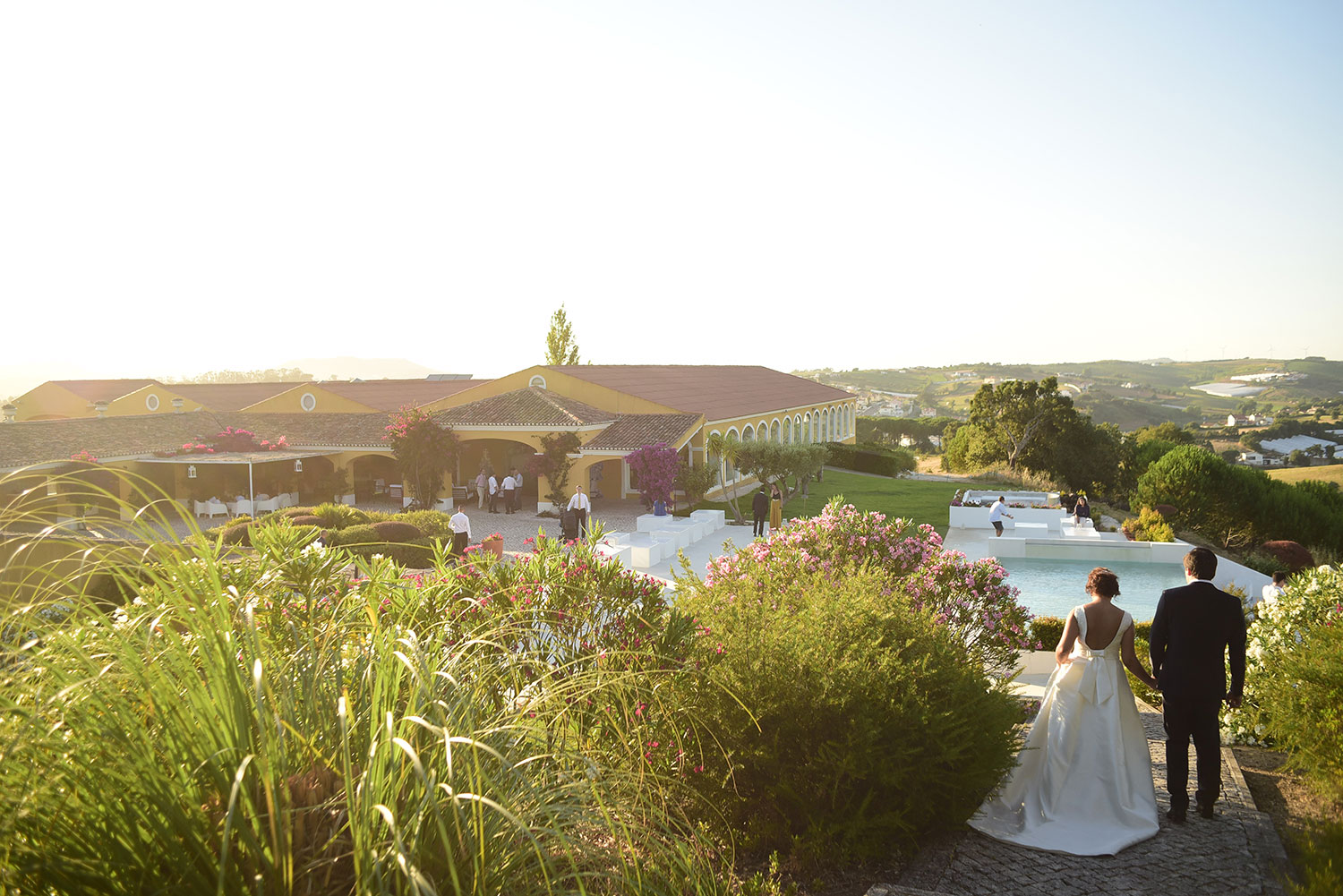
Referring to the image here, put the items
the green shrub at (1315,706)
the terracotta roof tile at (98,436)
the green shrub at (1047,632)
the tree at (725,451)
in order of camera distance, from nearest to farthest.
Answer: the green shrub at (1315,706), the green shrub at (1047,632), the terracotta roof tile at (98,436), the tree at (725,451)

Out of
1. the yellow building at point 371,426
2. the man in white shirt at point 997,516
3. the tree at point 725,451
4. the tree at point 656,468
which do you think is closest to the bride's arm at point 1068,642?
the man in white shirt at point 997,516

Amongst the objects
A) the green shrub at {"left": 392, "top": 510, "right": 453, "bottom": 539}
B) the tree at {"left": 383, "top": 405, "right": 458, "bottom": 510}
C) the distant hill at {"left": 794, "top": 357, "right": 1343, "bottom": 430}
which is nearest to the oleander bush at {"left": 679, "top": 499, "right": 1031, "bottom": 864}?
the green shrub at {"left": 392, "top": 510, "right": 453, "bottom": 539}

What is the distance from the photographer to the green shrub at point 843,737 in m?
4.72

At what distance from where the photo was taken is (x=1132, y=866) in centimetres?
483

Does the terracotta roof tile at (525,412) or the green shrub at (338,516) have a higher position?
the terracotta roof tile at (525,412)

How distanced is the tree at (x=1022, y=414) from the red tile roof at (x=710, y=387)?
→ 917 cm

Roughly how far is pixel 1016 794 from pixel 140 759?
5.28 meters

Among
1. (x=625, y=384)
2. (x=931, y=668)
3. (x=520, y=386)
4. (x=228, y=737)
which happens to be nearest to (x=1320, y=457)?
(x=625, y=384)

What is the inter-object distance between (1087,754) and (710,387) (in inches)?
1386

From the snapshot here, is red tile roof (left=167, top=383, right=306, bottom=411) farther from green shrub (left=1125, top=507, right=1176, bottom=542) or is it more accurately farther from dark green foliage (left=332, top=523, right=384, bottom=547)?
green shrub (left=1125, top=507, right=1176, bottom=542)

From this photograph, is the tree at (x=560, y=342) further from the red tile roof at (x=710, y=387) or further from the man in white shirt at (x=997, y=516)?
the man in white shirt at (x=997, y=516)

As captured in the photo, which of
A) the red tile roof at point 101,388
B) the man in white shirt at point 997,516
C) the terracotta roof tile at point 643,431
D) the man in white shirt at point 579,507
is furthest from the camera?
the red tile roof at point 101,388

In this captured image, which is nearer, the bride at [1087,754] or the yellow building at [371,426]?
the bride at [1087,754]

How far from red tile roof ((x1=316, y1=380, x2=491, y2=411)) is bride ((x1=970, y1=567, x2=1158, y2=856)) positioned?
30.4m
